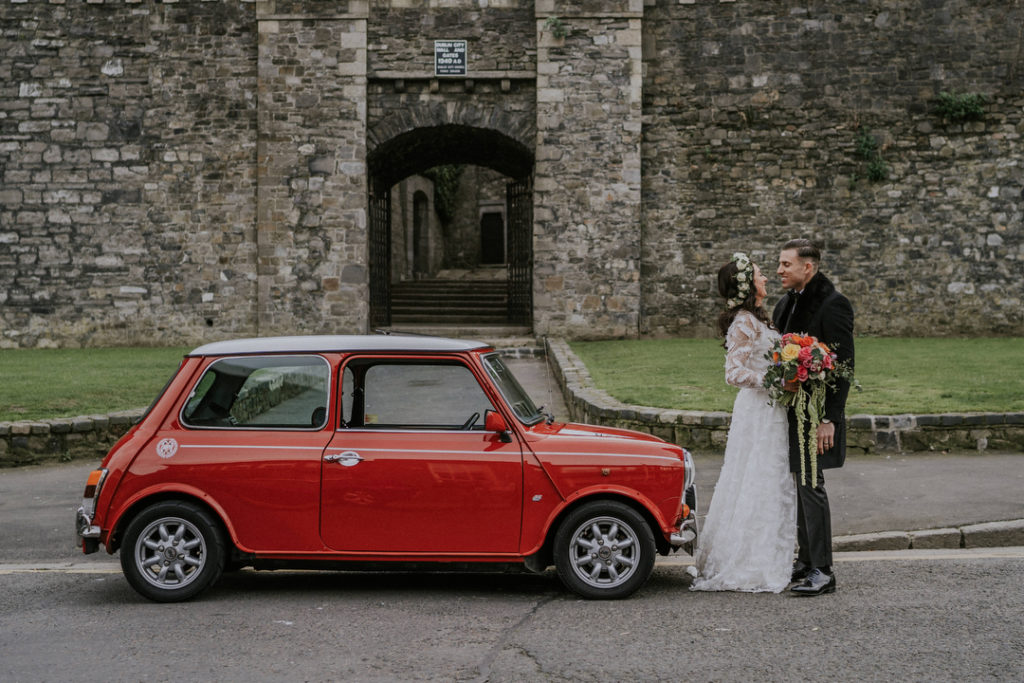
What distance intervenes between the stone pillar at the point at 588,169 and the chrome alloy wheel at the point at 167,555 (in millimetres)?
14675

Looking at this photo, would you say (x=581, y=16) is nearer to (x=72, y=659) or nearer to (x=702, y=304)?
(x=702, y=304)

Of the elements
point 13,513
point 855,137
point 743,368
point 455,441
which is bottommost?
point 13,513

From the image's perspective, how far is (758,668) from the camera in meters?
4.14

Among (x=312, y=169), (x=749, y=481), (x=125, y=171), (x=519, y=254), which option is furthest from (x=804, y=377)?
(x=125, y=171)

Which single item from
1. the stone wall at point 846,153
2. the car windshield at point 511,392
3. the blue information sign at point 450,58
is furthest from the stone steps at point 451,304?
the car windshield at point 511,392

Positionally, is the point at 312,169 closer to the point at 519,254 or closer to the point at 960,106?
the point at 519,254

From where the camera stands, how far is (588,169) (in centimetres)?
1955

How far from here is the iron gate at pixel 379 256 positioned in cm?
2041

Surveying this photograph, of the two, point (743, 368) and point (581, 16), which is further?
point (581, 16)

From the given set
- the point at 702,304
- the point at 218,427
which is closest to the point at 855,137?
the point at 702,304

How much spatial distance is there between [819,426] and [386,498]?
2.33m

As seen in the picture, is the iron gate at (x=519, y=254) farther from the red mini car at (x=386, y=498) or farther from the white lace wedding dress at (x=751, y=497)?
the red mini car at (x=386, y=498)

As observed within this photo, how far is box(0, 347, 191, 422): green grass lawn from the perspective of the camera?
1087 cm

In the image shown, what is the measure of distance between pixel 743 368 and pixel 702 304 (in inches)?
583
